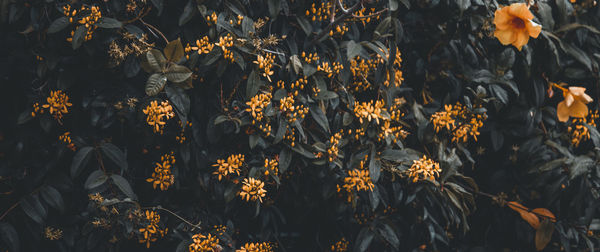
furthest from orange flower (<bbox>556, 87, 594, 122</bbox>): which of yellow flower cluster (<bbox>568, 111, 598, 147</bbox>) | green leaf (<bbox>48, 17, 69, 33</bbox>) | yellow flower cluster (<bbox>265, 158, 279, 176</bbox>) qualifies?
green leaf (<bbox>48, 17, 69, 33</bbox>)

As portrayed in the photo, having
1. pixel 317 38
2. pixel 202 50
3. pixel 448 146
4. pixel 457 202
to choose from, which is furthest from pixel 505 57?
pixel 202 50

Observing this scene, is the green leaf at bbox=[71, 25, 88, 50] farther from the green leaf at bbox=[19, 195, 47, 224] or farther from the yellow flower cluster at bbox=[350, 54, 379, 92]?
the yellow flower cluster at bbox=[350, 54, 379, 92]

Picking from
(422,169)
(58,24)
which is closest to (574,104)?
(422,169)

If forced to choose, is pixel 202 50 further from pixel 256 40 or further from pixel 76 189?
pixel 76 189

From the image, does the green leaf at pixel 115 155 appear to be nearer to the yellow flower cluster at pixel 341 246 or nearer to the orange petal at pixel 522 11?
the yellow flower cluster at pixel 341 246

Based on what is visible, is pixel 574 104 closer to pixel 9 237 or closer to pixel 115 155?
pixel 115 155

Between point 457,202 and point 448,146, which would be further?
point 448,146
